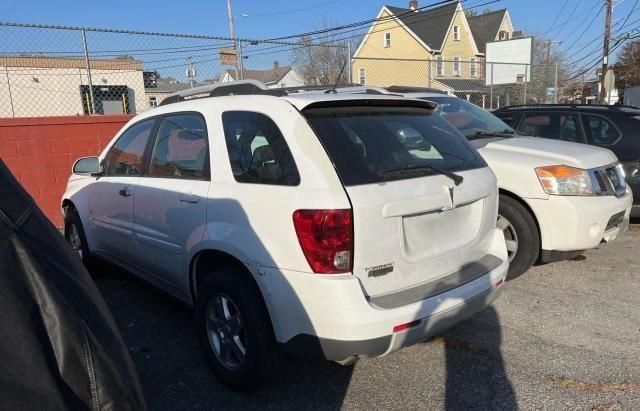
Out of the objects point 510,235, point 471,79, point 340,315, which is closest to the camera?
point 340,315

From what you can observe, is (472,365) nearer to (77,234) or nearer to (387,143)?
(387,143)

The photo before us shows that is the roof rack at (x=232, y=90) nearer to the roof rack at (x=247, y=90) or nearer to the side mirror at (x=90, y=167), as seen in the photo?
the roof rack at (x=247, y=90)

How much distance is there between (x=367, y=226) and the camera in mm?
2506

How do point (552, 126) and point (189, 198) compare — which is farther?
point (552, 126)

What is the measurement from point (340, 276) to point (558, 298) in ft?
9.17

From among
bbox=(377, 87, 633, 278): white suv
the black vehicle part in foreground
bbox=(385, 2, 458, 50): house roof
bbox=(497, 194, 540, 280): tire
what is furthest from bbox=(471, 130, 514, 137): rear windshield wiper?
bbox=(385, 2, 458, 50): house roof

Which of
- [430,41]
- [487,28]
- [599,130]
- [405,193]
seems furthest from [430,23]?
[405,193]

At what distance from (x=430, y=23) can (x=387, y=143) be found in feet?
138

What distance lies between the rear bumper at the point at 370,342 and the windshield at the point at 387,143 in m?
0.78

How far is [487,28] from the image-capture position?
152ft

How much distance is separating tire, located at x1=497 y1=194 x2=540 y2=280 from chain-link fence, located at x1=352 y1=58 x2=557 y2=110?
1713cm

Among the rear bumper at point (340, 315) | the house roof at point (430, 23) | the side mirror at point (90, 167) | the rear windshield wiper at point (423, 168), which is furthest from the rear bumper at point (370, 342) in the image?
the house roof at point (430, 23)

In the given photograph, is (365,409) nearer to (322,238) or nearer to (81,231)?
(322,238)

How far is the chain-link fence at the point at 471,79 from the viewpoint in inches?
884
